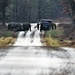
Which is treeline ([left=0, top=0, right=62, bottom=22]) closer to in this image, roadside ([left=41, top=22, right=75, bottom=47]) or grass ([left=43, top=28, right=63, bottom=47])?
roadside ([left=41, top=22, right=75, bottom=47])

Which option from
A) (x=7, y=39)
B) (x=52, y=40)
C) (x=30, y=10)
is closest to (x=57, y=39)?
(x=52, y=40)

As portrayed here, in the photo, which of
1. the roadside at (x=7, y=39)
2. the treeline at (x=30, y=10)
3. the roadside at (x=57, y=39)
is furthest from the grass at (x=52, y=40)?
the treeline at (x=30, y=10)

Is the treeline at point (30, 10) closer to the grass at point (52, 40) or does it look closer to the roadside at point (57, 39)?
the roadside at point (57, 39)

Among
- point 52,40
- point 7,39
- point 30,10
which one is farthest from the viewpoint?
point 30,10

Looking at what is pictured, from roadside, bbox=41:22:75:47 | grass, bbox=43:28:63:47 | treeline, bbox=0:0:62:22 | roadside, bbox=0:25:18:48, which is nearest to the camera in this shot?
roadside, bbox=41:22:75:47

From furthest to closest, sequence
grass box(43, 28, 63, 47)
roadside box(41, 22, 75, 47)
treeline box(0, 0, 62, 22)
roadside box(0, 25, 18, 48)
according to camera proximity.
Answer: treeline box(0, 0, 62, 22) < roadside box(0, 25, 18, 48) < grass box(43, 28, 63, 47) < roadside box(41, 22, 75, 47)

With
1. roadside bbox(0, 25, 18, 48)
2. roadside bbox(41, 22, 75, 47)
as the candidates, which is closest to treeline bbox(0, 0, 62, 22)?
roadside bbox(0, 25, 18, 48)

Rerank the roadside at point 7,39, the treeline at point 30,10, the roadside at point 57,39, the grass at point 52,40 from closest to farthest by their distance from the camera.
→ 1. the roadside at point 57,39
2. the grass at point 52,40
3. the roadside at point 7,39
4. the treeline at point 30,10

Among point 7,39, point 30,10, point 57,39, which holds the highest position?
point 7,39

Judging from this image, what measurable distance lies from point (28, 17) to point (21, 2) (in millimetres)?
6817

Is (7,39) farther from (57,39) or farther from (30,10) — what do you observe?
(30,10)

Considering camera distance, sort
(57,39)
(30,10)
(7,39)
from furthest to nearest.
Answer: (30,10), (57,39), (7,39)

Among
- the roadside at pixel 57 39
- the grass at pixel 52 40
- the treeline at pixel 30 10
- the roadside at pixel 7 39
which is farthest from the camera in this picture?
the treeline at pixel 30 10

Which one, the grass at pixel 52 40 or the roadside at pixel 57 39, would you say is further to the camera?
the grass at pixel 52 40
